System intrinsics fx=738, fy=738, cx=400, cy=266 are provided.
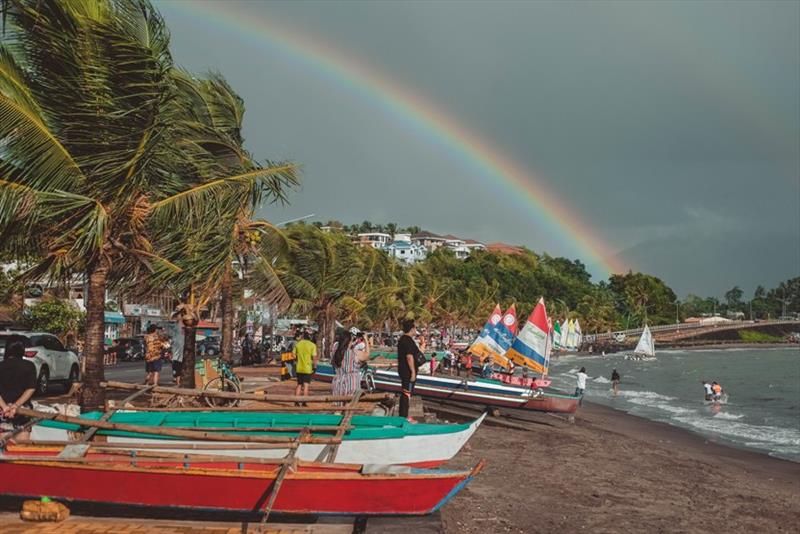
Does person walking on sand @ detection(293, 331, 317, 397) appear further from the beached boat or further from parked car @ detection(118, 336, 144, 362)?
parked car @ detection(118, 336, 144, 362)

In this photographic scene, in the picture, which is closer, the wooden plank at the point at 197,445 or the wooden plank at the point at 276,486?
the wooden plank at the point at 276,486

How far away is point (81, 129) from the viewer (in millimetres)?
12531

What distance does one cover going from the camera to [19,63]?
1231 centimetres

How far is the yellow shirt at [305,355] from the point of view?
709 inches

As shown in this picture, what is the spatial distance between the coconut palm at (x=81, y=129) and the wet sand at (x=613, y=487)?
299 inches

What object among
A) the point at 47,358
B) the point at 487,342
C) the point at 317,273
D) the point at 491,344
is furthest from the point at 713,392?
the point at 47,358

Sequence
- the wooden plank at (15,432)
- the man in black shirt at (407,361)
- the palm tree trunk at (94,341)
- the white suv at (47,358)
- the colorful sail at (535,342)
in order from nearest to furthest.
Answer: the wooden plank at (15,432) → the palm tree trunk at (94,341) → the man in black shirt at (407,361) → the white suv at (47,358) → the colorful sail at (535,342)

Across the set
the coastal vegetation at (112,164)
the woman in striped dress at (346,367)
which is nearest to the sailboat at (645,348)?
the coastal vegetation at (112,164)

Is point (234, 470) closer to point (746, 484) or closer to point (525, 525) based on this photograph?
point (525, 525)

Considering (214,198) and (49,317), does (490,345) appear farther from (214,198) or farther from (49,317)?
(49,317)

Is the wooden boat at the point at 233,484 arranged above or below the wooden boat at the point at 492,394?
below

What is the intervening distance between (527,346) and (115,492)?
20.9 meters

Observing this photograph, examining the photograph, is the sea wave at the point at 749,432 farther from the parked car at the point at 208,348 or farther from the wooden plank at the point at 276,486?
the parked car at the point at 208,348

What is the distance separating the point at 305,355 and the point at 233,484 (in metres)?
9.26
